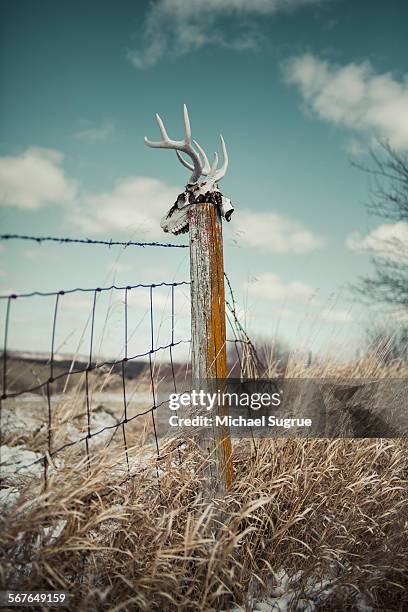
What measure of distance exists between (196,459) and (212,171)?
1621 millimetres

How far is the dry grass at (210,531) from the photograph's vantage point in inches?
66.9

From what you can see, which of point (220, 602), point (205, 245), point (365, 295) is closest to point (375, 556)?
point (220, 602)

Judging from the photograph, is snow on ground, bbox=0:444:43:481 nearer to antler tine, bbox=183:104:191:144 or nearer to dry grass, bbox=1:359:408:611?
dry grass, bbox=1:359:408:611

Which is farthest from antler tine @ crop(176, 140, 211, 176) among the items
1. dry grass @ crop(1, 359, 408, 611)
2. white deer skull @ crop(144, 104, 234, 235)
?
dry grass @ crop(1, 359, 408, 611)

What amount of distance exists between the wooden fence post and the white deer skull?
0.18 feet

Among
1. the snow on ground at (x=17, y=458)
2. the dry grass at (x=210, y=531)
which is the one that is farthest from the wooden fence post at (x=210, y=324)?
the snow on ground at (x=17, y=458)

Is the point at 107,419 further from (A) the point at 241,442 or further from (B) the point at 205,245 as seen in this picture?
(B) the point at 205,245

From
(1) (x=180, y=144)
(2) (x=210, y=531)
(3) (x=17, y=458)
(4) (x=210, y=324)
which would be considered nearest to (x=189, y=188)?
(1) (x=180, y=144)

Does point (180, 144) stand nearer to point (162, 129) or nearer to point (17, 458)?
point (162, 129)

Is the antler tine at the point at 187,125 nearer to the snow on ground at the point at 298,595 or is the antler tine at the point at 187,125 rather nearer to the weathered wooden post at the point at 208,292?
the weathered wooden post at the point at 208,292

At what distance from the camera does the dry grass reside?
170 centimetres

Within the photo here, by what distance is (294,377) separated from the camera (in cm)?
362

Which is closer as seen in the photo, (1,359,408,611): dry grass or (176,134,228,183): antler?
(1,359,408,611): dry grass

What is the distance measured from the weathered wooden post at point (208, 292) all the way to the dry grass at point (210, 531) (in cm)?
13
